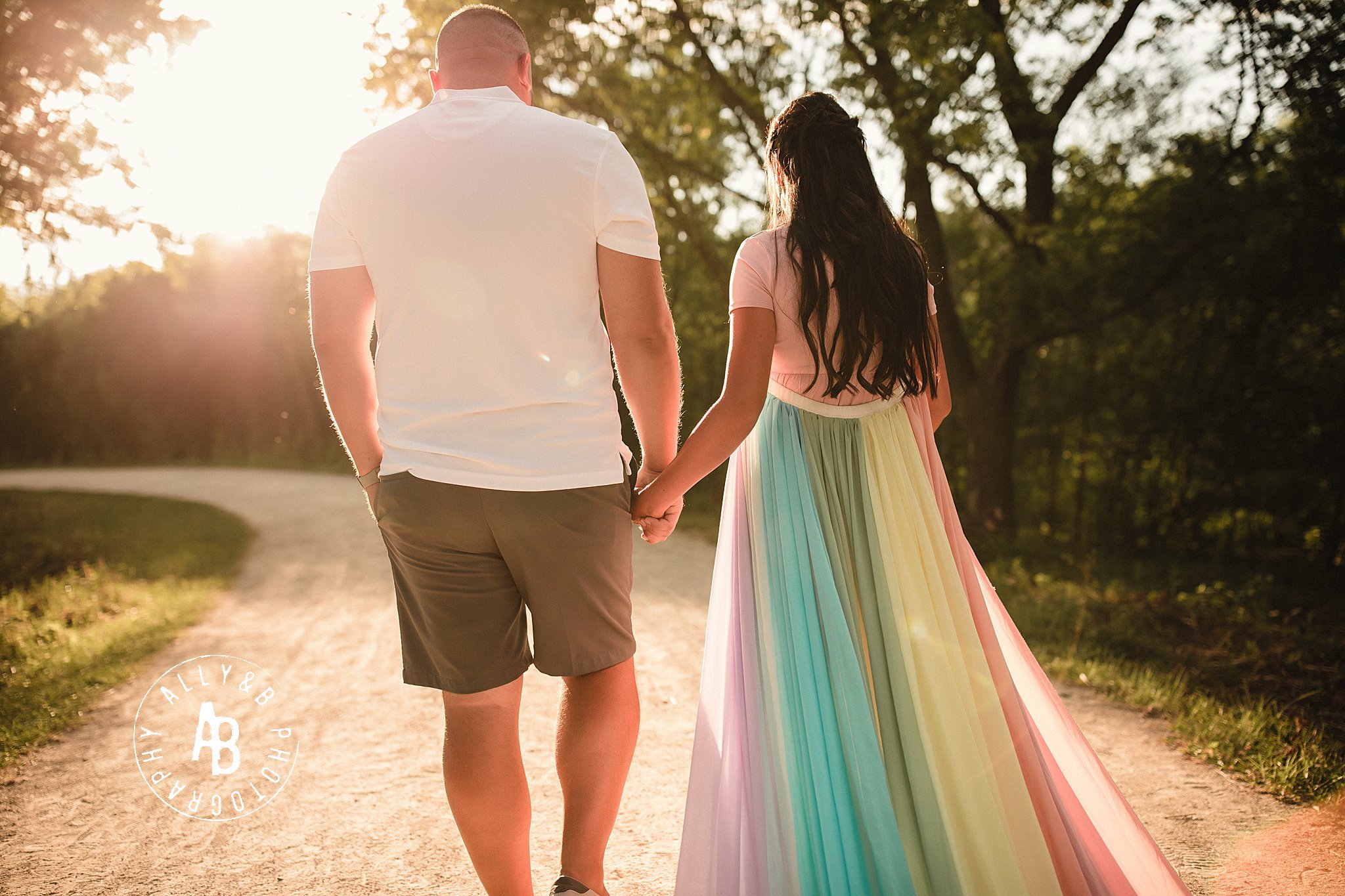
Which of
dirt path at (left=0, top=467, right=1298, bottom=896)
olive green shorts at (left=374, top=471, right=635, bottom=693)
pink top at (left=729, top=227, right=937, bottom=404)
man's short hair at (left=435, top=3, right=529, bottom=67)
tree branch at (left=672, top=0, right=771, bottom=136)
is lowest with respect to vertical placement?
dirt path at (left=0, top=467, right=1298, bottom=896)

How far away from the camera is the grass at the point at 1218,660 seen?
3.50 meters

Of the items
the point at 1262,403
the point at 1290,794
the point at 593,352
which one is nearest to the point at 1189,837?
the point at 1290,794

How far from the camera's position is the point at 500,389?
186 cm

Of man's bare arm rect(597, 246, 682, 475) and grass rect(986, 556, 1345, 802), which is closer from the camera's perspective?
man's bare arm rect(597, 246, 682, 475)

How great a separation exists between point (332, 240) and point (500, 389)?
55 centimetres

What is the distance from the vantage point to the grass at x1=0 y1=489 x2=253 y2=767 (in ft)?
15.2

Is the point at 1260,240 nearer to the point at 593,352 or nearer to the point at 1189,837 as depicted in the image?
the point at 1189,837

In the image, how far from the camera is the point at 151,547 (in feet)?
33.7

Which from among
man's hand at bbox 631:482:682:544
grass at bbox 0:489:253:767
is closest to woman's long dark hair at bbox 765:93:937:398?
man's hand at bbox 631:482:682:544

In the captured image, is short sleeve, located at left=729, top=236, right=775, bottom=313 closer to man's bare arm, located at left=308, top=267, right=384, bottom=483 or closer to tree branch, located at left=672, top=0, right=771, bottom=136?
man's bare arm, located at left=308, top=267, right=384, bottom=483

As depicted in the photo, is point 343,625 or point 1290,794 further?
point 343,625

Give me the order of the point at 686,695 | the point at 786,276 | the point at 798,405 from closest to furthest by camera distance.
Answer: the point at 786,276 < the point at 798,405 < the point at 686,695

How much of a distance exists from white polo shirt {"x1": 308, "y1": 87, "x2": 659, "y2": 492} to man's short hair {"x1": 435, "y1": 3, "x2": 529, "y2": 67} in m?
0.13

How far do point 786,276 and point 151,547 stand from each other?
34.4ft
